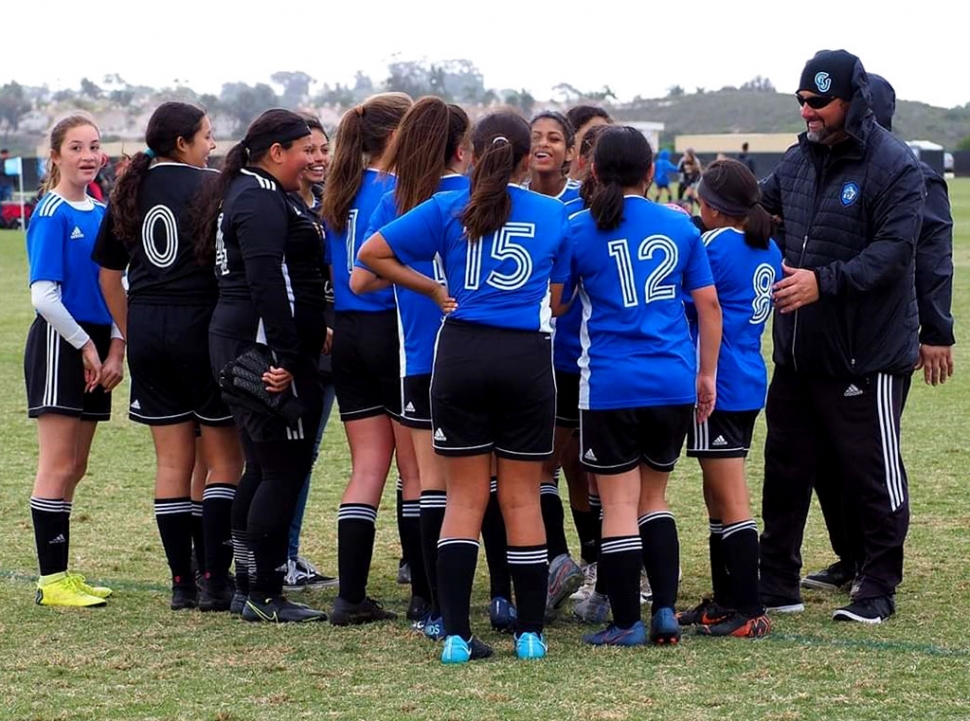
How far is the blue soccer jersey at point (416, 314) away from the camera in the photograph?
5195 millimetres

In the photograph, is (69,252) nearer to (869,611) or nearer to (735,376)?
(735,376)

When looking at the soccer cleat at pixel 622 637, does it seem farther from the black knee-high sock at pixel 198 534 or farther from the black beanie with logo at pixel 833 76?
the black beanie with logo at pixel 833 76

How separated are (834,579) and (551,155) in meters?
2.19

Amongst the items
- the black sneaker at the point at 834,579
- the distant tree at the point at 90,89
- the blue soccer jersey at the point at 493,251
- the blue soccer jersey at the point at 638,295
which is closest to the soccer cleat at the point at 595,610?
the blue soccer jersey at the point at 638,295

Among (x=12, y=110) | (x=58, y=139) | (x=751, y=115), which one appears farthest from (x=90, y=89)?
(x=58, y=139)

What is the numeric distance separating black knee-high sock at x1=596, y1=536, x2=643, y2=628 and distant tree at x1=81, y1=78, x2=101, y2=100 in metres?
184

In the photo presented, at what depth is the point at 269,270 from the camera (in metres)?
5.21

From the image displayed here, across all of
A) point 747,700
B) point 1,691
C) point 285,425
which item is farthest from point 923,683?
point 1,691

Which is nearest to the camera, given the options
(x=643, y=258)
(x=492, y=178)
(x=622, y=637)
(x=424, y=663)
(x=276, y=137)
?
(x=492, y=178)

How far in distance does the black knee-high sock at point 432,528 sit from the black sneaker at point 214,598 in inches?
36.5

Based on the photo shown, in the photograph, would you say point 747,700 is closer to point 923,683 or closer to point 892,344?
point 923,683

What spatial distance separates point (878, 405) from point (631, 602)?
1336mm

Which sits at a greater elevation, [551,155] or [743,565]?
[551,155]

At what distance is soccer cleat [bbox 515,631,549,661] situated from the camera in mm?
4953
